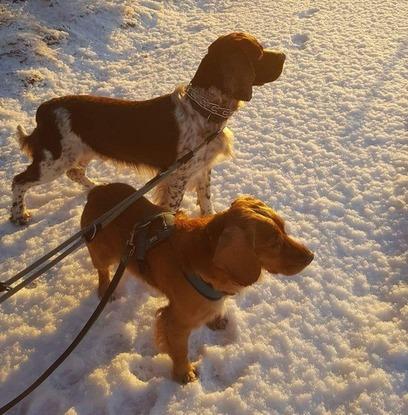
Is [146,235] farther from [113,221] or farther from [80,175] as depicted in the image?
[80,175]

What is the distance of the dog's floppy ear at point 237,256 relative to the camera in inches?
89.5

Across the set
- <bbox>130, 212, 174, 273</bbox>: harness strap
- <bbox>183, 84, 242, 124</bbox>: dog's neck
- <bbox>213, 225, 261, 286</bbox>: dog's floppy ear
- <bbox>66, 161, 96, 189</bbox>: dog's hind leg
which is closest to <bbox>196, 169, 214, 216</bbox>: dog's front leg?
<bbox>183, 84, 242, 124</bbox>: dog's neck

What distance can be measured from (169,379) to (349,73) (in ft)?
18.1

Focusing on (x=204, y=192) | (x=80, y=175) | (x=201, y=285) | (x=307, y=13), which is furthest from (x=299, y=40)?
(x=201, y=285)

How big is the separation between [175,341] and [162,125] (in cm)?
194

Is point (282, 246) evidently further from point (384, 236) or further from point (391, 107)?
point (391, 107)

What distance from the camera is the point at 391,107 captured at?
19.1ft

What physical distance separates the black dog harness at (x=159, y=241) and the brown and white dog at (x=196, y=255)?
0.01m

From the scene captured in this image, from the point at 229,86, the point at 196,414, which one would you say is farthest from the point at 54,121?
the point at 196,414

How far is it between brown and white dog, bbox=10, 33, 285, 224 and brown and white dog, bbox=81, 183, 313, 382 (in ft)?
2.88

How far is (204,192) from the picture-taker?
172 inches

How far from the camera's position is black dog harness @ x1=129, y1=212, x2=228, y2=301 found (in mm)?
2607

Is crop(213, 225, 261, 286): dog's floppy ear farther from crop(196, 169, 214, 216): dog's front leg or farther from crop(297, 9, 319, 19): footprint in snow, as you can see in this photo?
crop(297, 9, 319, 19): footprint in snow

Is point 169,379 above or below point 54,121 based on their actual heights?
below
